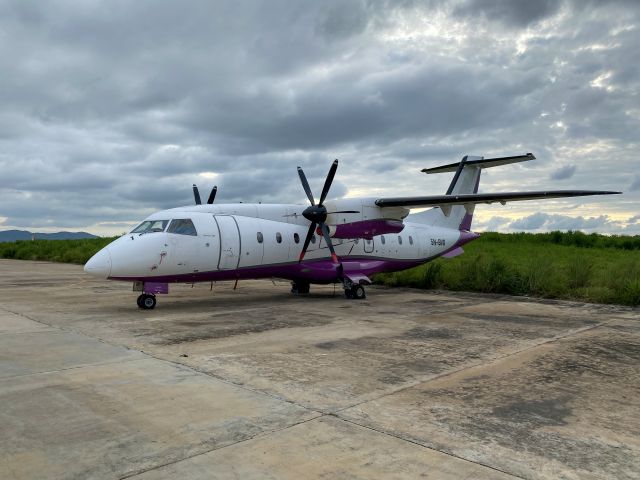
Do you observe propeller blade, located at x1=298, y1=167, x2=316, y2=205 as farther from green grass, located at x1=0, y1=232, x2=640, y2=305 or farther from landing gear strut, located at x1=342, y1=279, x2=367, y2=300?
green grass, located at x1=0, y1=232, x2=640, y2=305

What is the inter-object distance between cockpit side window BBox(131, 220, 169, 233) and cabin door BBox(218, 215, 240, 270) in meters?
1.57

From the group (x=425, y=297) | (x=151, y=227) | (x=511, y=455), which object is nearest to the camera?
(x=511, y=455)

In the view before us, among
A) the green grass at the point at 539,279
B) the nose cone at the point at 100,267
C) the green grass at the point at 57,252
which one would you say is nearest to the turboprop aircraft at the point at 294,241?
the nose cone at the point at 100,267

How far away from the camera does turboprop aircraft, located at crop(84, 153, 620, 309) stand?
12.9 metres

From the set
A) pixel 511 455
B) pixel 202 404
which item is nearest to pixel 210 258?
pixel 202 404

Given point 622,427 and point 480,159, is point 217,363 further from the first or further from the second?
point 480,159

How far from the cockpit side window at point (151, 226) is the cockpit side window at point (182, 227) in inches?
7.8

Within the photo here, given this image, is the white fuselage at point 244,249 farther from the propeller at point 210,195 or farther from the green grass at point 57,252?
the green grass at point 57,252

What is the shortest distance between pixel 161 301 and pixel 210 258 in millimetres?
2872

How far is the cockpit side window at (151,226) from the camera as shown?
13328 millimetres

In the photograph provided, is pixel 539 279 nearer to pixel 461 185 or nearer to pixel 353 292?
pixel 461 185

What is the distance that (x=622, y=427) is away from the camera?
5012 mm

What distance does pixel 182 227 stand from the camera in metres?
13.5

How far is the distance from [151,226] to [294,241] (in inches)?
181
